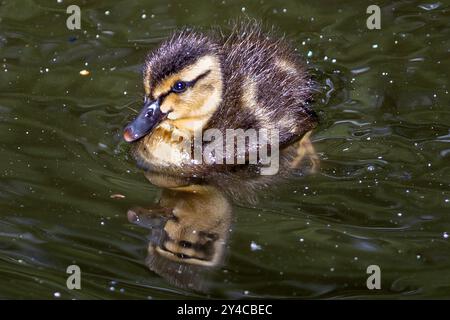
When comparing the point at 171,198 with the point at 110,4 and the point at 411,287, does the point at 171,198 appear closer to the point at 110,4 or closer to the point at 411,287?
the point at 411,287

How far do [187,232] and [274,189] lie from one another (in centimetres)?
54

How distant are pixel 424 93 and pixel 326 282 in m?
1.86

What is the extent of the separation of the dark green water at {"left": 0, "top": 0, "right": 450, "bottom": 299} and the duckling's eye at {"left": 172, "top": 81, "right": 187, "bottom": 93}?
43 centimetres

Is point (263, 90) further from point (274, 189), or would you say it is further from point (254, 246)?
point (254, 246)

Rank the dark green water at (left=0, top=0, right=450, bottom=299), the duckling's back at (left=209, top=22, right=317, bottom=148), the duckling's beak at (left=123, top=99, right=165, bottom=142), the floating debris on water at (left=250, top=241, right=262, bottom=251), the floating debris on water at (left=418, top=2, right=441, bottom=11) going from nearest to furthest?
the dark green water at (left=0, top=0, right=450, bottom=299)
the floating debris on water at (left=250, top=241, right=262, bottom=251)
the duckling's beak at (left=123, top=99, right=165, bottom=142)
the duckling's back at (left=209, top=22, right=317, bottom=148)
the floating debris on water at (left=418, top=2, right=441, bottom=11)

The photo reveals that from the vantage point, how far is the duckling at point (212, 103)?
4734 millimetres

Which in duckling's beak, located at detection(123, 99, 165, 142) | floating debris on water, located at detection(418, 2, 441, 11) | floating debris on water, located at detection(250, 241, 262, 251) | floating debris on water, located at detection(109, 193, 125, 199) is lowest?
floating debris on water, located at detection(250, 241, 262, 251)

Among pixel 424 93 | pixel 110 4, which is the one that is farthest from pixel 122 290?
pixel 110 4

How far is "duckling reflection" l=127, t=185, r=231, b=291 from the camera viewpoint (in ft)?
13.1

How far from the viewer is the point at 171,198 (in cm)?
455

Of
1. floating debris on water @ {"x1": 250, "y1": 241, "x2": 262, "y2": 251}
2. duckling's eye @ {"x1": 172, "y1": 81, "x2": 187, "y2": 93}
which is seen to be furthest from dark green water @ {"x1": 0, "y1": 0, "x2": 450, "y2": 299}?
duckling's eye @ {"x1": 172, "y1": 81, "x2": 187, "y2": 93}

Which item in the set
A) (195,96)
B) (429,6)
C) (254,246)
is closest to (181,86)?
(195,96)

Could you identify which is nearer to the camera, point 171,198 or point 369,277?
point 369,277

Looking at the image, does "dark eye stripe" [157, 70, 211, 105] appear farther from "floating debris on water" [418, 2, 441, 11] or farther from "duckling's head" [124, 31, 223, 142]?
"floating debris on water" [418, 2, 441, 11]
